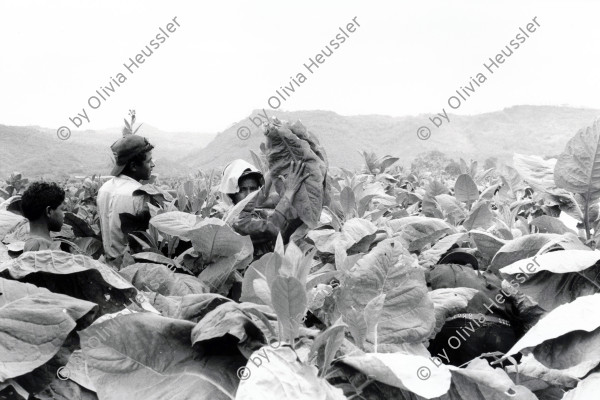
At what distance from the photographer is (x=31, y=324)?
1.02 m

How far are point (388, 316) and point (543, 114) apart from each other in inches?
3886

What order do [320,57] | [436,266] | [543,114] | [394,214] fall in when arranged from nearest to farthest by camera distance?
[436,266], [394,214], [320,57], [543,114]

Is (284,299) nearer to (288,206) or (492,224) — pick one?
(288,206)

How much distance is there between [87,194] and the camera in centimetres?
577

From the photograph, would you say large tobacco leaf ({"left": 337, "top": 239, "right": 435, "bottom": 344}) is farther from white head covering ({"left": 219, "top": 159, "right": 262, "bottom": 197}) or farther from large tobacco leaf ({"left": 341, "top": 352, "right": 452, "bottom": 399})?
white head covering ({"left": 219, "top": 159, "right": 262, "bottom": 197})

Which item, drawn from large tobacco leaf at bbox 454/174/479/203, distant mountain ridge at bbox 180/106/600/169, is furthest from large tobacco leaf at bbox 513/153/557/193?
distant mountain ridge at bbox 180/106/600/169

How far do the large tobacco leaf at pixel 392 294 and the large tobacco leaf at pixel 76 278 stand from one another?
0.49m

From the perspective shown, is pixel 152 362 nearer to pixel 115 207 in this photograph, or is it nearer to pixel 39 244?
pixel 39 244

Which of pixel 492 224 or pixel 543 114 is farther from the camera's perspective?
pixel 543 114

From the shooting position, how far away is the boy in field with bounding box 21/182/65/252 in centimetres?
313

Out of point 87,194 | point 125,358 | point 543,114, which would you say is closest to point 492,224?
point 125,358

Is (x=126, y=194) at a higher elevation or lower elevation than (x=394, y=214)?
lower

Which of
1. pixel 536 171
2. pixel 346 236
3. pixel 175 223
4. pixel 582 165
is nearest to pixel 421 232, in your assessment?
pixel 346 236

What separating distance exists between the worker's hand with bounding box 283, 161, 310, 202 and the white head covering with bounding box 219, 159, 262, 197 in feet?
4.98
